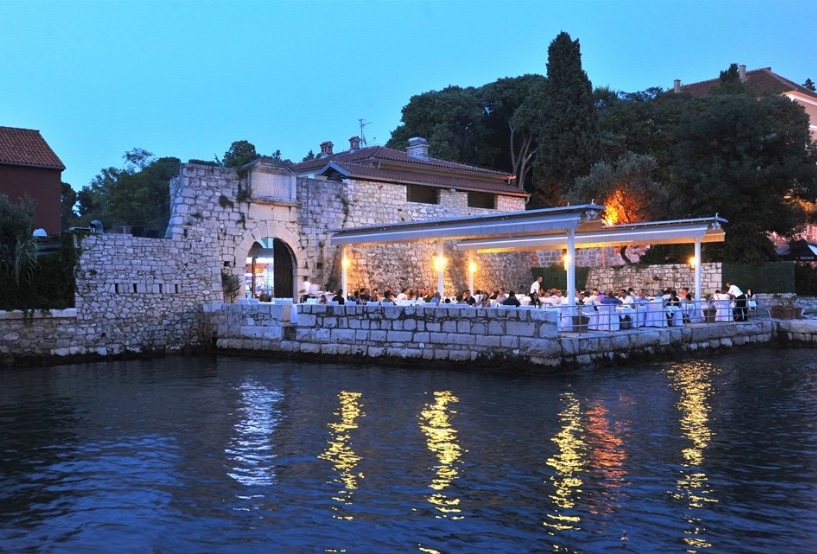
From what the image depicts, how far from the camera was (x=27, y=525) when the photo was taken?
19.0ft

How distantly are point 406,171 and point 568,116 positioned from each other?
1054 centimetres

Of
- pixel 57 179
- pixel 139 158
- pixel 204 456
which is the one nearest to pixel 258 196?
pixel 57 179

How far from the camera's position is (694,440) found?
8367mm

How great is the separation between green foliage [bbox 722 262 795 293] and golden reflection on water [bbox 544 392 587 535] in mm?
17040

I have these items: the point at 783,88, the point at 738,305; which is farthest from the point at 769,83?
the point at 738,305

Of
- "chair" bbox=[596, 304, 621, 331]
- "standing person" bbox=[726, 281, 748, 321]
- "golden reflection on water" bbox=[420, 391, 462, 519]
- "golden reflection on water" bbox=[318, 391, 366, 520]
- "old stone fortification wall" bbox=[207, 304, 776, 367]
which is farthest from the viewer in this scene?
"standing person" bbox=[726, 281, 748, 321]

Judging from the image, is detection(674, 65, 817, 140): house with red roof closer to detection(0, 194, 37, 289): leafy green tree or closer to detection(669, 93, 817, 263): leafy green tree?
detection(669, 93, 817, 263): leafy green tree

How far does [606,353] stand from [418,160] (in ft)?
48.6

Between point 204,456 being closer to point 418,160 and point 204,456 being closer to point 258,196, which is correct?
point 258,196

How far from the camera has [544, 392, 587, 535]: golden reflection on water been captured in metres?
5.72

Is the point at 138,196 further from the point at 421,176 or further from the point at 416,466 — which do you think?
the point at 416,466

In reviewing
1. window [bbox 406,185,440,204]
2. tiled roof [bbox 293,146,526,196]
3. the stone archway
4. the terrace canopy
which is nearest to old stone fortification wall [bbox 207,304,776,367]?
the terrace canopy

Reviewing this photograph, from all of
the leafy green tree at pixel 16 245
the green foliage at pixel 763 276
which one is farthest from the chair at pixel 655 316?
the leafy green tree at pixel 16 245

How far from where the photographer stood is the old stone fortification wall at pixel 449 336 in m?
14.0
